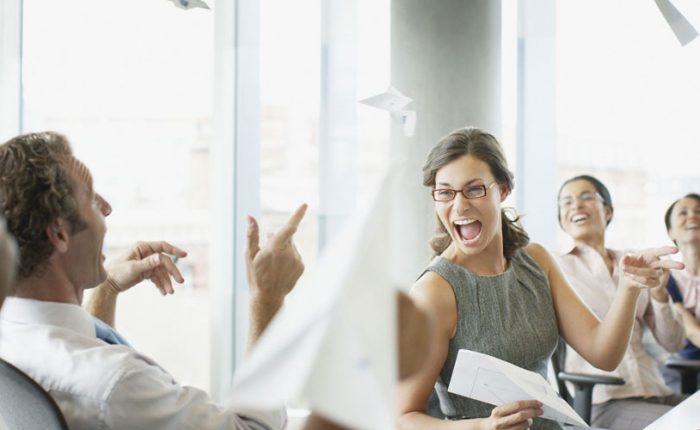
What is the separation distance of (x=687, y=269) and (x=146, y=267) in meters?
2.75

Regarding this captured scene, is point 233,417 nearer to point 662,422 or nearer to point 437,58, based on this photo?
point 662,422

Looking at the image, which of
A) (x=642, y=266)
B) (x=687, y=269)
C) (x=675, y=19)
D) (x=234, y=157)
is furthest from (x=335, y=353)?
(x=234, y=157)

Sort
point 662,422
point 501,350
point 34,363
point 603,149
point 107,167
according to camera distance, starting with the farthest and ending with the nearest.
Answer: point 107,167 → point 603,149 → point 501,350 → point 662,422 → point 34,363


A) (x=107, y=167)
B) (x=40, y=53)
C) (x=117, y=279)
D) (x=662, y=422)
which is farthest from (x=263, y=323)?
(x=40, y=53)

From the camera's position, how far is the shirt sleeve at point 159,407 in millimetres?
1287

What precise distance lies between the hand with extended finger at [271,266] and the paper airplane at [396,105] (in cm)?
190

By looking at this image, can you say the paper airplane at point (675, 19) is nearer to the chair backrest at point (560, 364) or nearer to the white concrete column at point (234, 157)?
the chair backrest at point (560, 364)

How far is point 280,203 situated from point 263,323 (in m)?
3.00

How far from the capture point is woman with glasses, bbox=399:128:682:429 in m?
1.95

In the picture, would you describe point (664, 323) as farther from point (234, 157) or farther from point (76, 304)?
point (76, 304)

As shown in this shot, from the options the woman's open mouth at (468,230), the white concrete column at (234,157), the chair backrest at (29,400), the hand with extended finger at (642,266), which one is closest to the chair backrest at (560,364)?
the hand with extended finger at (642,266)

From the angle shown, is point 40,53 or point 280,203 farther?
point 40,53

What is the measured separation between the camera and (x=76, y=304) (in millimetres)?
1525

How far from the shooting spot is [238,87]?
14.2ft
